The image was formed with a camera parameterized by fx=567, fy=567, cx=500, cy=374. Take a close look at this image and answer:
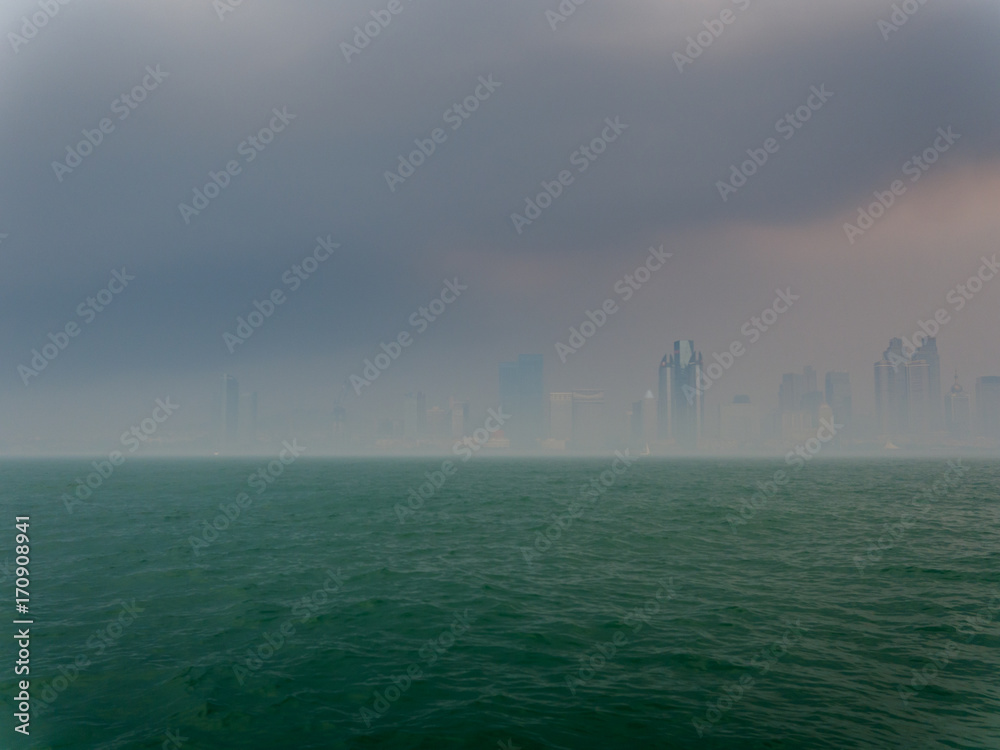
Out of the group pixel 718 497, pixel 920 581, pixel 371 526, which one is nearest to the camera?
pixel 920 581

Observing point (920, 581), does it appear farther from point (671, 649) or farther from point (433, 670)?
point (433, 670)

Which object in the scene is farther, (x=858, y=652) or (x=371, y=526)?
(x=371, y=526)

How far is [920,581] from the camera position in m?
30.6

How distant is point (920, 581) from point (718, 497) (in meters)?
53.1

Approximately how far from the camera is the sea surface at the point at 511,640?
15.4 meters

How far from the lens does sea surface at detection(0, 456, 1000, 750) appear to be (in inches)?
605

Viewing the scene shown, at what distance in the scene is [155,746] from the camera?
47.4ft

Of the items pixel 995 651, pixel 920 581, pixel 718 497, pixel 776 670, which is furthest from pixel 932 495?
pixel 776 670

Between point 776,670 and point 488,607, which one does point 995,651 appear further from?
point 488,607

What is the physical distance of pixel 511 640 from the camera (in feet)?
71.6

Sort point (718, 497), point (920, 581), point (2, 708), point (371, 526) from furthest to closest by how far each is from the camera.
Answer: point (718, 497), point (371, 526), point (920, 581), point (2, 708)

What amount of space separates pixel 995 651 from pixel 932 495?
7907 cm

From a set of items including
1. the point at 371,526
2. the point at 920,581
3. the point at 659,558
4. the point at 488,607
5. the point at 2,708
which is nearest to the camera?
the point at 2,708

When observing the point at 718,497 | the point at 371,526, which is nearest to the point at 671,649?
the point at 371,526
